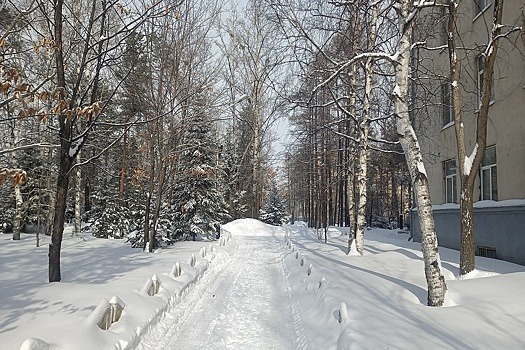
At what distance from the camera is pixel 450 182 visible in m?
16.8

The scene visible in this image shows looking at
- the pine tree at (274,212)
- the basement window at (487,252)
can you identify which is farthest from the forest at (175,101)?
the pine tree at (274,212)

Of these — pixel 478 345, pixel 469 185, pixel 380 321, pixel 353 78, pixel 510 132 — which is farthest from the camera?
pixel 353 78

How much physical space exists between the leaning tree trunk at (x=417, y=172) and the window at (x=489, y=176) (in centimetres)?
724

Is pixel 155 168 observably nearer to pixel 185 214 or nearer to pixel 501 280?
pixel 185 214

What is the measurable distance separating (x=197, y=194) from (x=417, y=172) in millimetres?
16097

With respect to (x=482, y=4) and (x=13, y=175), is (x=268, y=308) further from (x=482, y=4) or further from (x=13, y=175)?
(x=482, y=4)

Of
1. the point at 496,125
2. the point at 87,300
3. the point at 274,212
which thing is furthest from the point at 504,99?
the point at 274,212

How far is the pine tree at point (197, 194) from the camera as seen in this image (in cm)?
2128

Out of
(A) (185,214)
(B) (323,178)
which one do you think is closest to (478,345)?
(A) (185,214)

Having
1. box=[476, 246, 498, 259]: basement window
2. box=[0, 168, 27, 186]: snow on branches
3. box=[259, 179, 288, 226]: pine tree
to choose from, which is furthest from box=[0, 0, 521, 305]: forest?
box=[259, 179, 288, 226]: pine tree

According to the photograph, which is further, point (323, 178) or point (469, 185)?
point (323, 178)

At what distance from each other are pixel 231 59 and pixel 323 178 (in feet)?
39.6

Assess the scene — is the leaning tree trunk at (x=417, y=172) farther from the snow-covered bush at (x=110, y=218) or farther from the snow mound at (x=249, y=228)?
the snow mound at (x=249, y=228)

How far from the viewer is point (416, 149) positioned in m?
6.96
